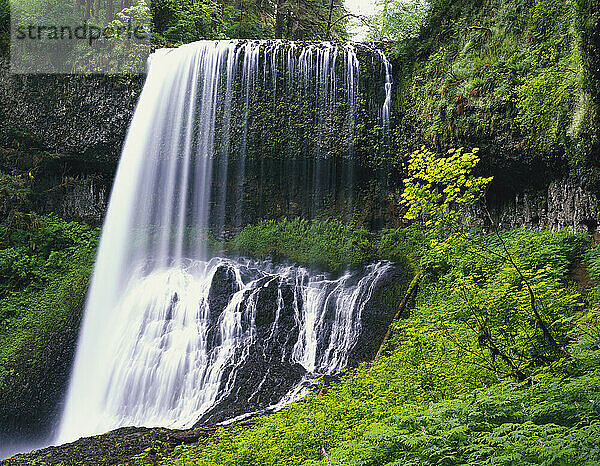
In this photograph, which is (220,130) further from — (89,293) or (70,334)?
(70,334)

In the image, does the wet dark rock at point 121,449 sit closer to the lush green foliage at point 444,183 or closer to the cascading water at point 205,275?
the cascading water at point 205,275

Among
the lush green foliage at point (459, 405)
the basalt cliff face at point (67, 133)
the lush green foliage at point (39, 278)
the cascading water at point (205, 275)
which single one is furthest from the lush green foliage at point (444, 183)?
the basalt cliff face at point (67, 133)

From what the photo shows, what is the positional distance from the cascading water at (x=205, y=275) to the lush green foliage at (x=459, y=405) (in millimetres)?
2696

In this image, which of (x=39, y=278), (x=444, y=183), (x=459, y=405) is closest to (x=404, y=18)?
(x=444, y=183)

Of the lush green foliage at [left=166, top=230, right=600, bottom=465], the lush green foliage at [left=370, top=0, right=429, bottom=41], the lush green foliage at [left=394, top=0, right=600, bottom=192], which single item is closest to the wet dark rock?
the lush green foliage at [left=166, top=230, right=600, bottom=465]

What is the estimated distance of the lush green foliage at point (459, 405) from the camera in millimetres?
2473

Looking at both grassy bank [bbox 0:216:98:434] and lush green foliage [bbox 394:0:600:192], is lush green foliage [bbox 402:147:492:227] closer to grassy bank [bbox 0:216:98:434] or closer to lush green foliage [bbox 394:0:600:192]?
lush green foliage [bbox 394:0:600:192]

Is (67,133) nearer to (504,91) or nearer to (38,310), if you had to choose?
(38,310)

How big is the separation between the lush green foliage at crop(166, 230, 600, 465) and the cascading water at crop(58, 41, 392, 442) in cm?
270

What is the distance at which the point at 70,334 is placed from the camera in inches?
428

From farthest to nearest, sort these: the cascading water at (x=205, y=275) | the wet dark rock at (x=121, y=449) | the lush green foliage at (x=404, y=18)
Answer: the lush green foliage at (x=404, y=18)
the cascading water at (x=205, y=275)
the wet dark rock at (x=121, y=449)

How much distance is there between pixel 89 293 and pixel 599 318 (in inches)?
441

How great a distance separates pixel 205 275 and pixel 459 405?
840 cm

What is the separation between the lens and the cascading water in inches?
338
